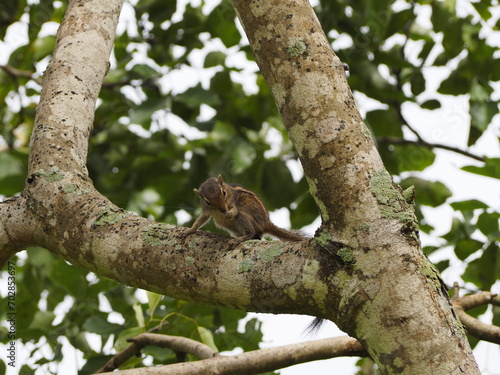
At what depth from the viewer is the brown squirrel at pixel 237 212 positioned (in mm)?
2744

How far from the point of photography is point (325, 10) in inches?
173

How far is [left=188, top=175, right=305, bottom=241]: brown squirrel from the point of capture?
274cm

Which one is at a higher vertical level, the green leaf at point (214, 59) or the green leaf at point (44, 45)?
the green leaf at point (44, 45)

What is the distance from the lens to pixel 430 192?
4.18 m

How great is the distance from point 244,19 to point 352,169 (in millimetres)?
546

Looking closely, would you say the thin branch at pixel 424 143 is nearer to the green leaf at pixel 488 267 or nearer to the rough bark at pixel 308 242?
the green leaf at pixel 488 267

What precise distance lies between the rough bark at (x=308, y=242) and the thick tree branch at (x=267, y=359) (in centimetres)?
49

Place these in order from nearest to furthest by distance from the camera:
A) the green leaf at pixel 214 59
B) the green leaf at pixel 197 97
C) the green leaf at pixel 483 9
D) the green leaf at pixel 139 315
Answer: the green leaf at pixel 139 315, the green leaf at pixel 197 97, the green leaf at pixel 483 9, the green leaf at pixel 214 59

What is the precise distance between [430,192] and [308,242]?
8.97 ft

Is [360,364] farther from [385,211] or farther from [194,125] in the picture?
[385,211]

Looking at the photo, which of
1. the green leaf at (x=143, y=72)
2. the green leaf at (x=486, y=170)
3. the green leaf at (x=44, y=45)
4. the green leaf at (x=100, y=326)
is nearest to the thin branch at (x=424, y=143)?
the green leaf at (x=486, y=170)

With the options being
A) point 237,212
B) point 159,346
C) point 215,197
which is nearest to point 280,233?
point 237,212

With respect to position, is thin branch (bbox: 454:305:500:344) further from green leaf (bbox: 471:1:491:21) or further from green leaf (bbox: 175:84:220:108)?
green leaf (bbox: 471:1:491:21)

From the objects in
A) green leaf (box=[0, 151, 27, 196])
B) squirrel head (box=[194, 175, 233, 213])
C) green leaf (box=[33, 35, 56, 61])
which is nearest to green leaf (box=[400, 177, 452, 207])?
squirrel head (box=[194, 175, 233, 213])
